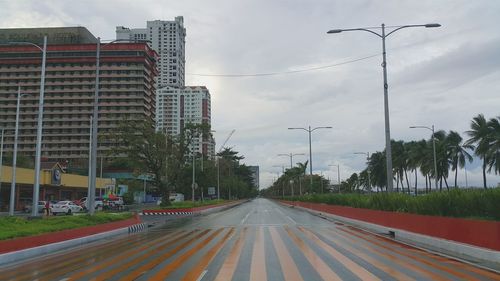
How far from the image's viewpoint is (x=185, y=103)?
296ft

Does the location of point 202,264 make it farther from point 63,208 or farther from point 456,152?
point 456,152

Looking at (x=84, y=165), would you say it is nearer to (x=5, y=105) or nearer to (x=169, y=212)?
(x=5, y=105)

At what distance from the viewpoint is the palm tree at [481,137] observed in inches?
2601

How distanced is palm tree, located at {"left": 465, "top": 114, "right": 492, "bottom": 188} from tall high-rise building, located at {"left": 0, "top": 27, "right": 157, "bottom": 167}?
88684mm

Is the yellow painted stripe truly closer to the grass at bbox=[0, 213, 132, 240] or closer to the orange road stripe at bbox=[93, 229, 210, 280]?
the orange road stripe at bbox=[93, 229, 210, 280]

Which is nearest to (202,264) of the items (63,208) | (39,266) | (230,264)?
(230,264)

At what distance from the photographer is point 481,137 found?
68.3 metres

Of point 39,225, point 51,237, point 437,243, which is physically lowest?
point 437,243

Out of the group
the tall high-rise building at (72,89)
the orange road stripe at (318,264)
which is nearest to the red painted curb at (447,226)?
the orange road stripe at (318,264)

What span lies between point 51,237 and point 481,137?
62.7 m

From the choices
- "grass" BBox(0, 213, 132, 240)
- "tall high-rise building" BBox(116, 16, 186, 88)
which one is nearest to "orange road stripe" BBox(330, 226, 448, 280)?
"grass" BBox(0, 213, 132, 240)

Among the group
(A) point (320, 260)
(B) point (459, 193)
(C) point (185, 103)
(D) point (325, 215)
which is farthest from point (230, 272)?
(C) point (185, 103)

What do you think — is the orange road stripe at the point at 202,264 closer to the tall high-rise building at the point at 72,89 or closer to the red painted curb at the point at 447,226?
the red painted curb at the point at 447,226

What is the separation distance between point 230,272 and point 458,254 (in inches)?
324
